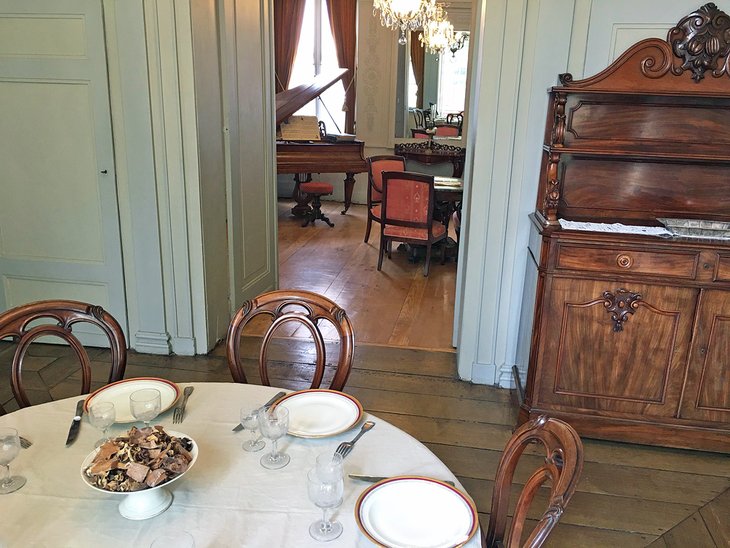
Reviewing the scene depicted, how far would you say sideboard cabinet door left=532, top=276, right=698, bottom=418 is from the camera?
2.52 m

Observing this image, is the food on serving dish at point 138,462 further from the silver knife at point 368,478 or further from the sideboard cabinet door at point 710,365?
the sideboard cabinet door at point 710,365

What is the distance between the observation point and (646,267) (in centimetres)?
247

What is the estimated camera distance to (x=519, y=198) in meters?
3.00

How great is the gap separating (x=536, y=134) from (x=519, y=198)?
12.5 inches

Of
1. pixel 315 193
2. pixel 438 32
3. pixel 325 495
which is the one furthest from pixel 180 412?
pixel 438 32

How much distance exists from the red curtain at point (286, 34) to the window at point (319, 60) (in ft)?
0.26

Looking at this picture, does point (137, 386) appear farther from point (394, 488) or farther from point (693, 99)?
point (693, 99)

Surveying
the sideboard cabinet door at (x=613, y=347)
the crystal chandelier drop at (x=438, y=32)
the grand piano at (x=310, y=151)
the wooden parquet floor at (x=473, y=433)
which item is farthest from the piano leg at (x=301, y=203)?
the sideboard cabinet door at (x=613, y=347)

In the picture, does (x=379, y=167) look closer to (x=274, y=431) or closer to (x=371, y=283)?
(x=371, y=283)

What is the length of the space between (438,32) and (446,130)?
141 cm

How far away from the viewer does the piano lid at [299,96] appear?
6.39 meters

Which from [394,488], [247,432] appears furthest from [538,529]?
[247,432]

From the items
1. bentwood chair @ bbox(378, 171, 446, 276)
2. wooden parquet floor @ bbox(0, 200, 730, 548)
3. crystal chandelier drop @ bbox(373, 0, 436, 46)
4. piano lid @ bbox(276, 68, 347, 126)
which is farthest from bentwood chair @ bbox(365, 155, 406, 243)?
wooden parquet floor @ bbox(0, 200, 730, 548)

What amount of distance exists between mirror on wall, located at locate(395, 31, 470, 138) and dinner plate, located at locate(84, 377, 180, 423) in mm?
6927
